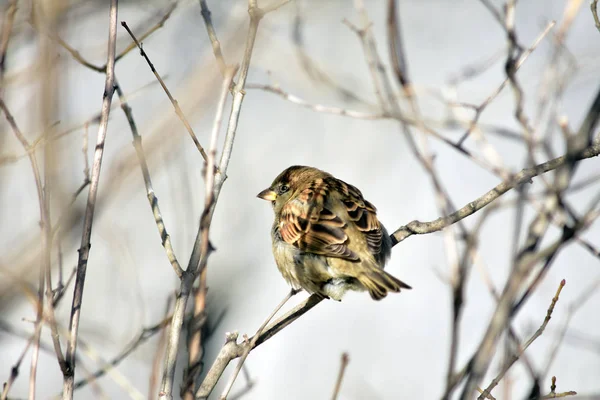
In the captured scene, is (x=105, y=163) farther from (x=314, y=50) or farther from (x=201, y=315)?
(x=201, y=315)

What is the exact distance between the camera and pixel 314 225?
14.1 feet

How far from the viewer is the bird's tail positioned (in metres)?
3.64

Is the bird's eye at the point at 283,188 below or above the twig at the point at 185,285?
above

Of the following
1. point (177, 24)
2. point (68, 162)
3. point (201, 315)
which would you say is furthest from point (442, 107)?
point (201, 315)

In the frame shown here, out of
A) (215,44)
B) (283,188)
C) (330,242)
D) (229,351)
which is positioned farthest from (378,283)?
(215,44)

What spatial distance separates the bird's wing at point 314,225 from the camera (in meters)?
4.12

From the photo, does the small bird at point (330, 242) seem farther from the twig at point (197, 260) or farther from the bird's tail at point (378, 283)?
the twig at point (197, 260)

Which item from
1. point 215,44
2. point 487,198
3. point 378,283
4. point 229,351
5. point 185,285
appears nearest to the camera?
point 185,285

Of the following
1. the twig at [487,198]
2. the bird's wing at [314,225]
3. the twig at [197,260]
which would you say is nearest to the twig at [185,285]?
the twig at [197,260]

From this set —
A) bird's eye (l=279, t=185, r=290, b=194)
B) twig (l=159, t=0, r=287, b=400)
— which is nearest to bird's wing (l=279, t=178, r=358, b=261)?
bird's eye (l=279, t=185, r=290, b=194)

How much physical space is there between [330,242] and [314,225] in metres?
0.22

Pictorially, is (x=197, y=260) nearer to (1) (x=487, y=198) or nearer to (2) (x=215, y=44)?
(2) (x=215, y=44)

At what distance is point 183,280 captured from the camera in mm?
2420

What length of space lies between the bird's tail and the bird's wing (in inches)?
6.0
